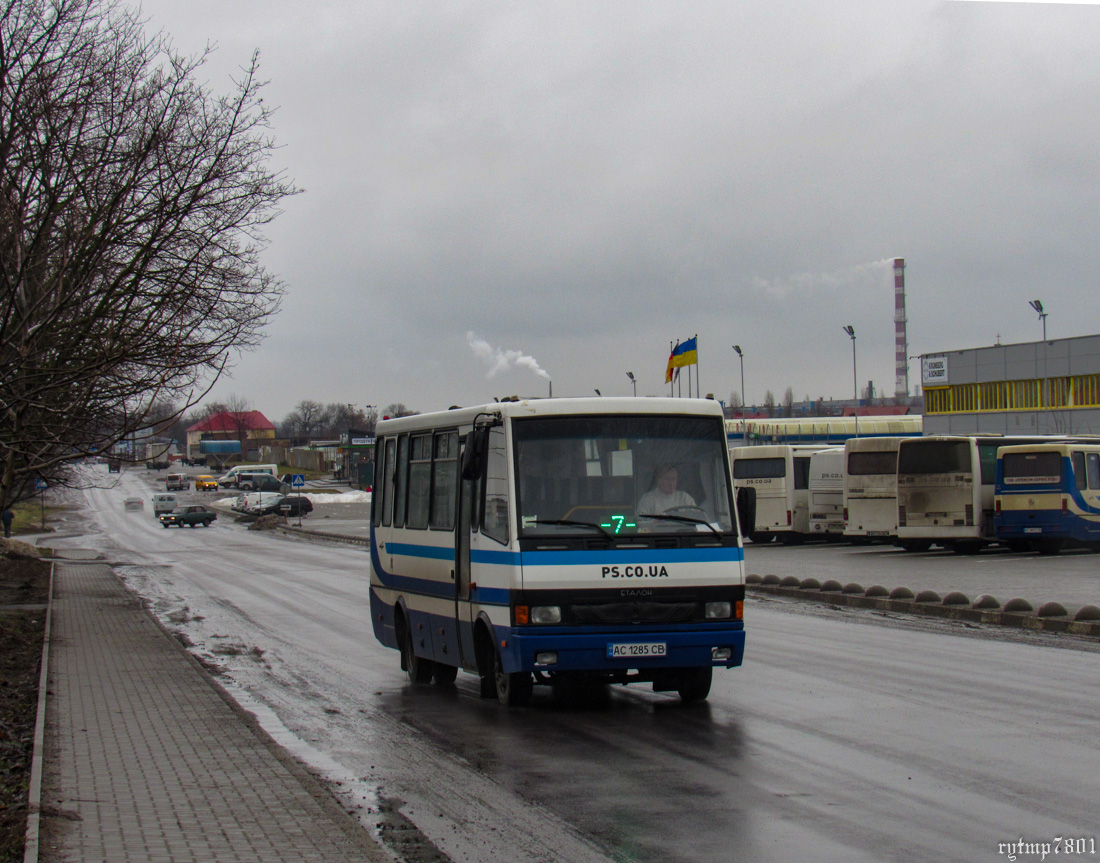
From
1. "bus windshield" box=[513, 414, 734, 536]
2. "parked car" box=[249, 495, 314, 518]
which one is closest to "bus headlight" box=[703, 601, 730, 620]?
"bus windshield" box=[513, 414, 734, 536]

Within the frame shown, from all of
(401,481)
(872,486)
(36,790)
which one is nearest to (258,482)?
(872,486)

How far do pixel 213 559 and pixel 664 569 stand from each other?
120 feet

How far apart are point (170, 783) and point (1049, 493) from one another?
27.2 m

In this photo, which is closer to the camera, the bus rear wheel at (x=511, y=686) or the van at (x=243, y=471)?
the bus rear wheel at (x=511, y=686)

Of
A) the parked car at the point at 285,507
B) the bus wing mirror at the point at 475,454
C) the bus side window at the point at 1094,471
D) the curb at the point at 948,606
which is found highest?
the bus wing mirror at the point at 475,454

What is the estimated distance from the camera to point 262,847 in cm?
627

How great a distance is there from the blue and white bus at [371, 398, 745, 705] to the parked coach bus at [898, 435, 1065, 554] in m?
23.0

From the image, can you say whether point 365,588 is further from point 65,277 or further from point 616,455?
point 616,455

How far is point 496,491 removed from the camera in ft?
35.5

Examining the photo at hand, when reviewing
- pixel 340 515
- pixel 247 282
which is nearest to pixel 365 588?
pixel 247 282

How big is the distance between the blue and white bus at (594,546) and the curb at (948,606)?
7.64 metres

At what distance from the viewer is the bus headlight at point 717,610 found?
413 inches

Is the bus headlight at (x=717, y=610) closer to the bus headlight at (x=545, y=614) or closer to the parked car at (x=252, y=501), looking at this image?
the bus headlight at (x=545, y=614)

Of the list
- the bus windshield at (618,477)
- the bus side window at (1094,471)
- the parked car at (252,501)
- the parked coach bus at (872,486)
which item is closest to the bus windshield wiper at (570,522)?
the bus windshield at (618,477)
